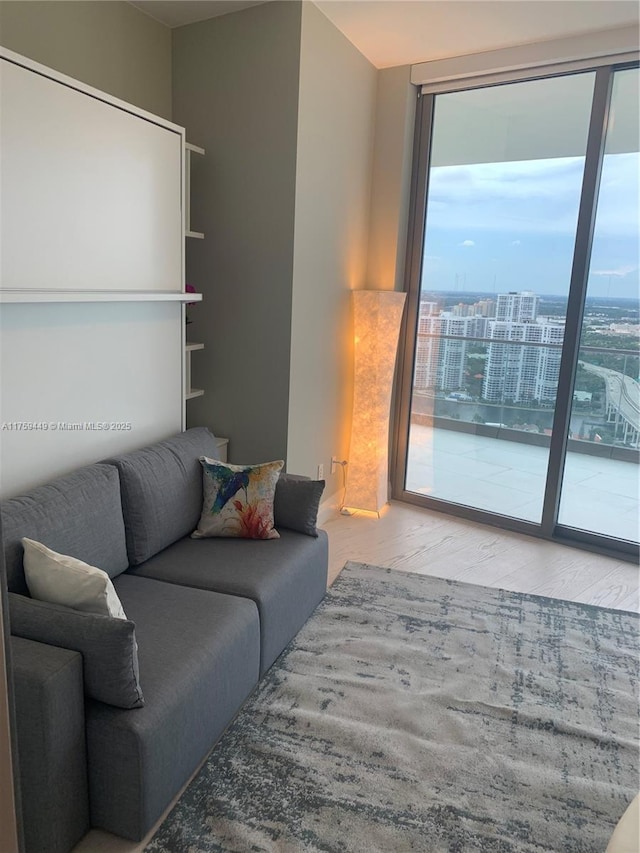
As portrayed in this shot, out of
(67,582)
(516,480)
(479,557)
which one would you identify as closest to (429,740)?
(67,582)

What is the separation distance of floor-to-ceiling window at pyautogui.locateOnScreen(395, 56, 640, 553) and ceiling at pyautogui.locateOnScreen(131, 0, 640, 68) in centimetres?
29

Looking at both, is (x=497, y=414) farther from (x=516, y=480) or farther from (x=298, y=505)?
(x=298, y=505)

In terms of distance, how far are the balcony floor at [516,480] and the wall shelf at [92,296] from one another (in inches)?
82.3

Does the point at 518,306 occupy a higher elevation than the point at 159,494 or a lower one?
higher

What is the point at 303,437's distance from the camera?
3643mm

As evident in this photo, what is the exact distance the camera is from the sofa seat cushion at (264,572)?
2367mm

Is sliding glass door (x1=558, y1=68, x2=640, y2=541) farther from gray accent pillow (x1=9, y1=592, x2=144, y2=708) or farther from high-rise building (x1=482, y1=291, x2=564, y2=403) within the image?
gray accent pillow (x1=9, y1=592, x2=144, y2=708)

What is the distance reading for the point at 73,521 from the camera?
2.16 m

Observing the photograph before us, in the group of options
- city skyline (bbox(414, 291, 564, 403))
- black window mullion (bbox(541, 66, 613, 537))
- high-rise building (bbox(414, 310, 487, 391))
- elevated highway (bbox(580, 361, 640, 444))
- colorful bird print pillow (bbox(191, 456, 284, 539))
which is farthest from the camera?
high-rise building (bbox(414, 310, 487, 391))

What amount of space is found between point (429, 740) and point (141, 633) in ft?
3.36

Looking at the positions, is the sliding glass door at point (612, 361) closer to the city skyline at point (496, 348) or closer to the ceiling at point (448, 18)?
the city skyline at point (496, 348)

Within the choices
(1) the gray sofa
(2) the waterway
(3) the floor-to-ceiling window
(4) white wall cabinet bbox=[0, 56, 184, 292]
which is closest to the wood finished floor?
(3) the floor-to-ceiling window

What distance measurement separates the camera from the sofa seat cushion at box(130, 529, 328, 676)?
237cm

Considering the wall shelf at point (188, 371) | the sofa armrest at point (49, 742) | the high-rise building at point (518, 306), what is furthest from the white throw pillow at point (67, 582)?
the high-rise building at point (518, 306)
